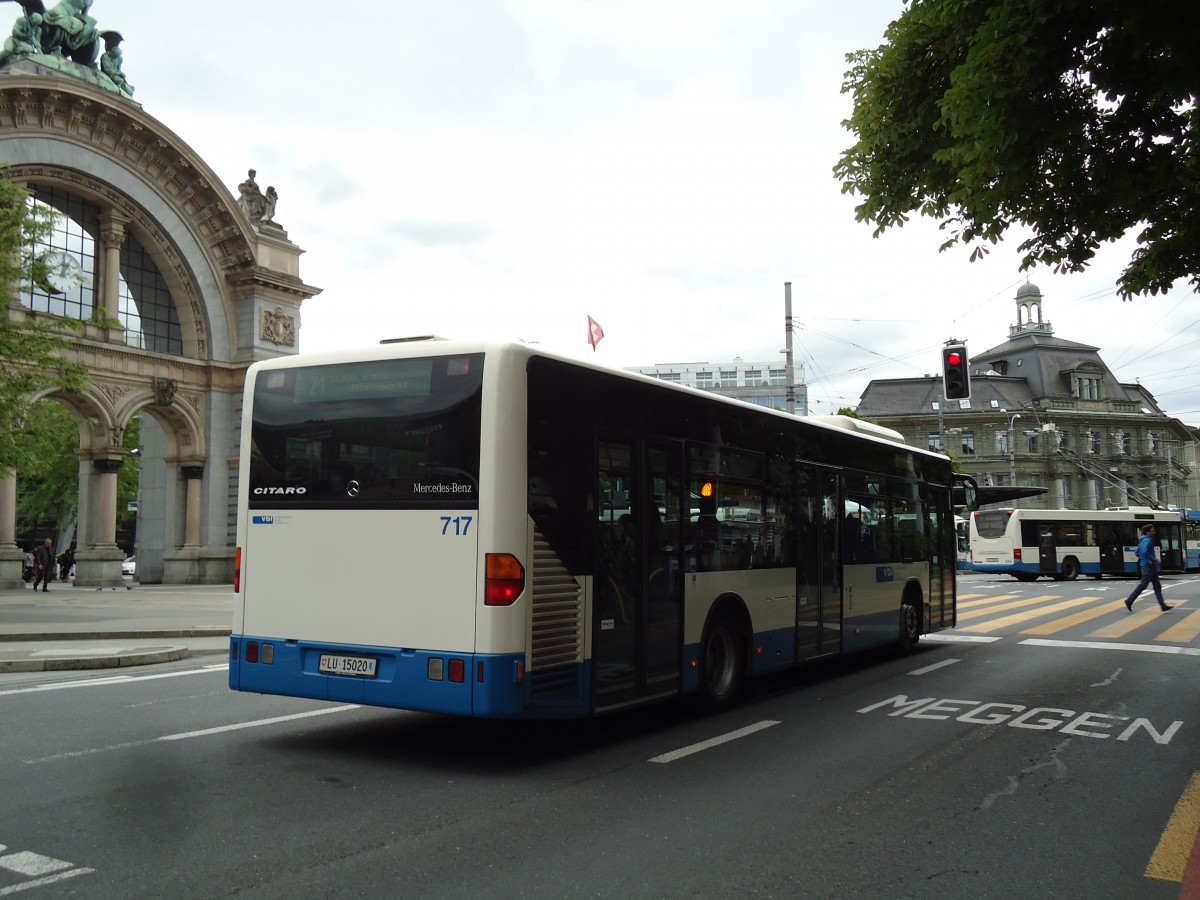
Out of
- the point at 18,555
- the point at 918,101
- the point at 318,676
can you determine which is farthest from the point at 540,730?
the point at 18,555

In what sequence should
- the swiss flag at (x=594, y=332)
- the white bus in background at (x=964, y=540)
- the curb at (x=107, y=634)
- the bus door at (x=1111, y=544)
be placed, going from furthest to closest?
the white bus in background at (x=964, y=540) < the bus door at (x=1111, y=544) < the swiss flag at (x=594, y=332) < the curb at (x=107, y=634)

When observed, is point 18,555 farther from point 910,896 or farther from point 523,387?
point 910,896

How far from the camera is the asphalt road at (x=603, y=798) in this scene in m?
4.84

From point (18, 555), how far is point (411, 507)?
31.0 meters

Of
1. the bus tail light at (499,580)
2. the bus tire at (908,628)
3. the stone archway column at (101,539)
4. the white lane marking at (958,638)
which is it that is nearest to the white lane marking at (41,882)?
the bus tail light at (499,580)

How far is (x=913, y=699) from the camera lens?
34.0ft

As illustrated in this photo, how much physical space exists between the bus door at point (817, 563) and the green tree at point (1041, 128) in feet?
9.09

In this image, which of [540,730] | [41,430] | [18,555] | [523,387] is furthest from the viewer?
[18,555]

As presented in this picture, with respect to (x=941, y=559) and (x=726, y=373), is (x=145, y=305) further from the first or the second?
(x=726, y=373)

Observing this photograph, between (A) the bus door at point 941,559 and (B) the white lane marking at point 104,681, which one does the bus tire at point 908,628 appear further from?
(B) the white lane marking at point 104,681

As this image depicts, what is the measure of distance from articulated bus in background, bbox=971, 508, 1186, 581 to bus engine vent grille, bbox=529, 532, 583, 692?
37.8 meters

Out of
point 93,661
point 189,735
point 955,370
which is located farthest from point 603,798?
point 955,370

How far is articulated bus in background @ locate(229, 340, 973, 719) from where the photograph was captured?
6898mm

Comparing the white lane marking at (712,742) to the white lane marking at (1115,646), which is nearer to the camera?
the white lane marking at (712,742)
